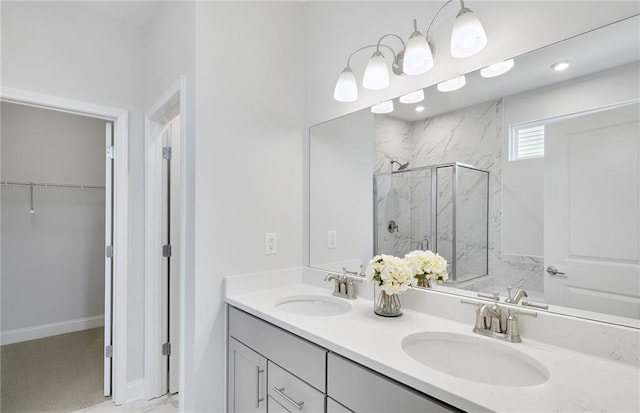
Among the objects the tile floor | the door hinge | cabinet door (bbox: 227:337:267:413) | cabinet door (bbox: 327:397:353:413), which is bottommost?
the tile floor

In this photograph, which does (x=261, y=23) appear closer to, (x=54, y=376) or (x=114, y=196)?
(x=114, y=196)

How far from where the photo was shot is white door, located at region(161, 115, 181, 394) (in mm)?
2301

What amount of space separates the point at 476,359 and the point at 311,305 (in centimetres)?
87

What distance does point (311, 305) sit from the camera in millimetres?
1745

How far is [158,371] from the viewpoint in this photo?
2271 millimetres

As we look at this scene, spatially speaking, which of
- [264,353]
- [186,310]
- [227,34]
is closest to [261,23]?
[227,34]

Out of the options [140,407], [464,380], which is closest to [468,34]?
[464,380]

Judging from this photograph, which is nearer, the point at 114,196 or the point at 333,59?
the point at 333,59

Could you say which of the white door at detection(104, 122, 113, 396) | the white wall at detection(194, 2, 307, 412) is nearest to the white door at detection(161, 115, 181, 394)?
the white door at detection(104, 122, 113, 396)

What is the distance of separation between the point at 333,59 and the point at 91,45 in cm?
169

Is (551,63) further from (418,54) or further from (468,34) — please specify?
(418,54)

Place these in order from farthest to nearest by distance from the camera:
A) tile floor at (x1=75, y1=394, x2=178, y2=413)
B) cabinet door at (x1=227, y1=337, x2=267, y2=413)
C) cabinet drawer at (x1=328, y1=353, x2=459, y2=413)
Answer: tile floor at (x1=75, y1=394, x2=178, y2=413), cabinet door at (x1=227, y1=337, x2=267, y2=413), cabinet drawer at (x1=328, y1=353, x2=459, y2=413)

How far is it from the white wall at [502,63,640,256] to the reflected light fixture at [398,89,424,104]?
36 cm

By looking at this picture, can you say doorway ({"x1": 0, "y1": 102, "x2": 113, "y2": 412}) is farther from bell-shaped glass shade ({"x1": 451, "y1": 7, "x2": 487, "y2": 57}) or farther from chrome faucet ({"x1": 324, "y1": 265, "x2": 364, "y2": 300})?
bell-shaped glass shade ({"x1": 451, "y1": 7, "x2": 487, "y2": 57})
